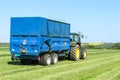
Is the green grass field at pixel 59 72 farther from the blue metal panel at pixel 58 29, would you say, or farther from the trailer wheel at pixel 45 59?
the blue metal panel at pixel 58 29

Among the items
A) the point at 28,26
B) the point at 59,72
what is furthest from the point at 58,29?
the point at 59,72

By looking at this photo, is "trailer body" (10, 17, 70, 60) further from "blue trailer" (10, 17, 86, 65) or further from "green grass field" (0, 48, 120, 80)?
"green grass field" (0, 48, 120, 80)

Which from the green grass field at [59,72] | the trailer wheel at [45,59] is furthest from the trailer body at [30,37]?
the green grass field at [59,72]

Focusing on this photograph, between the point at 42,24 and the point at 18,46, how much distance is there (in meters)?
2.20

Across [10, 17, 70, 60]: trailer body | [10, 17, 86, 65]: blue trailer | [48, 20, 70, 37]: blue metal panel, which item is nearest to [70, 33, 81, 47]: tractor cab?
[48, 20, 70, 37]: blue metal panel

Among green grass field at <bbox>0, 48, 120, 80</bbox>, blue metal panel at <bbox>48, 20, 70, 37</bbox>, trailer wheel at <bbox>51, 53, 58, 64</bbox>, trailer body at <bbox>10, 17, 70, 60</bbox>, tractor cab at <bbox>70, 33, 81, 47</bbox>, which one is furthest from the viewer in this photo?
tractor cab at <bbox>70, 33, 81, 47</bbox>

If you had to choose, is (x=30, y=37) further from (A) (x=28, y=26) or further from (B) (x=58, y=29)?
(B) (x=58, y=29)

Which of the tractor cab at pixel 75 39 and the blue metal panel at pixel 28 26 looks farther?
the tractor cab at pixel 75 39


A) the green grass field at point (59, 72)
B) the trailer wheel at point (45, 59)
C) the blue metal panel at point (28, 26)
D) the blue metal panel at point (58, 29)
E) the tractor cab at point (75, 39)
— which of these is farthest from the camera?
the tractor cab at point (75, 39)

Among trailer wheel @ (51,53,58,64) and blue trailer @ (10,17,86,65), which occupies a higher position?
blue trailer @ (10,17,86,65)

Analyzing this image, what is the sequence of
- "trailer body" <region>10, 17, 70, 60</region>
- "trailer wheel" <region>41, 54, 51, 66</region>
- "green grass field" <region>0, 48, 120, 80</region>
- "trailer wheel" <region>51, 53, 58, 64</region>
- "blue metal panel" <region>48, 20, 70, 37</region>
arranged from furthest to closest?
"trailer wheel" <region>51, 53, 58, 64</region>
"blue metal panel" <region>48, 20, 70, 37</region>
"trailer wheel" <region>41, 54, 51, 66</region>
"trailer body" <region>10, 17, 70, 60</region>
"green grass field" <region>0, 48, 120, 80</region>

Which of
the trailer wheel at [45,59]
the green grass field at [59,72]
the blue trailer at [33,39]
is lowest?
the green grass field at [59,72]

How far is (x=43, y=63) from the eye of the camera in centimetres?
2277

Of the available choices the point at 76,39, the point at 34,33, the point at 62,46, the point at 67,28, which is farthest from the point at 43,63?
the point at 76,39
